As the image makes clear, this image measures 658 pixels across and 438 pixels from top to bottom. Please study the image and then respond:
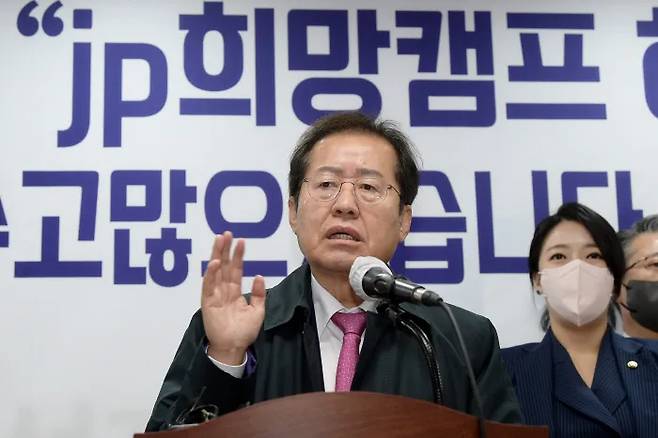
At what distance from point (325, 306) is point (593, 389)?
117 centimetres

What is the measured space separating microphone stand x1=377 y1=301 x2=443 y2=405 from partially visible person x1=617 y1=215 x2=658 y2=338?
1.60 m

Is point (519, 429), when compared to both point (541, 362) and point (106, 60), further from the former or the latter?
point (106, 60)

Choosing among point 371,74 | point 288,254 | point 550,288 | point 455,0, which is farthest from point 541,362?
point 455,0

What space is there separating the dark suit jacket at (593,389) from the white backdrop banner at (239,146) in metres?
0.38

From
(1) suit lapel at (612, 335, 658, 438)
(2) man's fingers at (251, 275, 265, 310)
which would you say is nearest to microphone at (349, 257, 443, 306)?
(2) man's fingers at (251, 275, 265, 310)

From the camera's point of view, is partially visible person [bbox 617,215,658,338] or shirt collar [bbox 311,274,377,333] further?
partially visible person [bbox 617,215,658,338]

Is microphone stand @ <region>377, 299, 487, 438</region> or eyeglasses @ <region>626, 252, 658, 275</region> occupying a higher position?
eyeglasses @ <region>626, 252, 658, 275</region>

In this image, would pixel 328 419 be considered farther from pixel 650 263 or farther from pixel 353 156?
pixel 650 263

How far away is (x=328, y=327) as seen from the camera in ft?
6.79

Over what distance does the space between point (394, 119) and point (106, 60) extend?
1138mm

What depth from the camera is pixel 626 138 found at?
342cm

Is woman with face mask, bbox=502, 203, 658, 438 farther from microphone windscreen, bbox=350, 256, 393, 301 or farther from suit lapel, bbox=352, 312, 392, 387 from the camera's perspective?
microphone windscreen, bbox=350, 256, 393, 301

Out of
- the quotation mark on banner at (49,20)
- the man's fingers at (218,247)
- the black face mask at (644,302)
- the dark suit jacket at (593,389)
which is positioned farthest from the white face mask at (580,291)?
the quotation mark on banner at (49,20)

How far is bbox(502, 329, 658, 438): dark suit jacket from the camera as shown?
268cm
